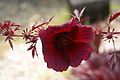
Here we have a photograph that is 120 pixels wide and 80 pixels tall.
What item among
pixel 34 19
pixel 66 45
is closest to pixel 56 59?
pixel 66 45

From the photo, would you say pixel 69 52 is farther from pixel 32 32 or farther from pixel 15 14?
pixel 15 14

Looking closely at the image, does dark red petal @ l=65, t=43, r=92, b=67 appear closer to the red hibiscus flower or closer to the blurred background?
the red hibiscus flower

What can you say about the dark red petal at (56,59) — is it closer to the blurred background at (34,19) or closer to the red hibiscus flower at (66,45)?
the red hibiscus flower at (66,45)

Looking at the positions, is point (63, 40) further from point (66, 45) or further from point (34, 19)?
point (34, 19)

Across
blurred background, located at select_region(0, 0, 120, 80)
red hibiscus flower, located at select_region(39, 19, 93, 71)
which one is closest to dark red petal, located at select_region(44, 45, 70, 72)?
red hibiscus flower, located at select_region(39, 19, 93, 71)

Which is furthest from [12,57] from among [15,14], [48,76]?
[15,14]
